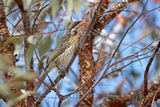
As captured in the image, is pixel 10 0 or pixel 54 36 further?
pixel 10 0

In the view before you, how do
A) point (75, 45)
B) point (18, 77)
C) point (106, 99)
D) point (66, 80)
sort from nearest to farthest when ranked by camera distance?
point (18, 77)
point (75, 45)
point (106, 99)
point (66, 80)

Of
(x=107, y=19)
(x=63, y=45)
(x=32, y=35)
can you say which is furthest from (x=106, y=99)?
(x=32, y=35)

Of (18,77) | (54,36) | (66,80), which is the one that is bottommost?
(18,77)

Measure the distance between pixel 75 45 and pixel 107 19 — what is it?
0.53 meters

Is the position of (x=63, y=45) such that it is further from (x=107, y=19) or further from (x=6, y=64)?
(x=107, y=19)

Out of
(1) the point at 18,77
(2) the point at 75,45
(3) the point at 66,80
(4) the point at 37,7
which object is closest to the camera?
(1) the point at 18,77

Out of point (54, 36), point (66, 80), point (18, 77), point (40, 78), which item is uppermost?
point (66, 80)

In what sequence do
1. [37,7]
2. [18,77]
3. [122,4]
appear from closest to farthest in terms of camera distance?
1. [18,77]
2. [37,7]
3. [122,4]

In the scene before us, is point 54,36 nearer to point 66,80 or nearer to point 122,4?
point 122,4

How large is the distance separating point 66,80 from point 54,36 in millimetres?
1208

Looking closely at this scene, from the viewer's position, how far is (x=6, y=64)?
4.33ft

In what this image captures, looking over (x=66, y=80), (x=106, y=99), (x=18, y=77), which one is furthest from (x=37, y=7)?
(x=66, y=80)

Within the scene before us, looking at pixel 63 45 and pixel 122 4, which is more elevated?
pixel 122 4

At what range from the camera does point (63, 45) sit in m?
1.61
